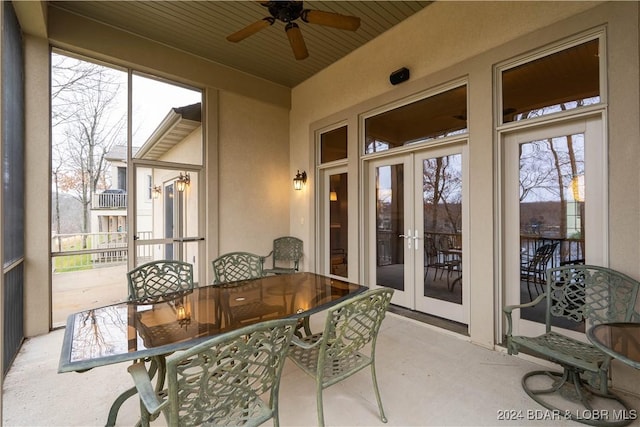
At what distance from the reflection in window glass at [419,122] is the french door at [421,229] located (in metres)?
0.20

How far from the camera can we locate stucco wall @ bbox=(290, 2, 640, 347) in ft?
7.38

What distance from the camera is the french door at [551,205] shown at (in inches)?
98.4

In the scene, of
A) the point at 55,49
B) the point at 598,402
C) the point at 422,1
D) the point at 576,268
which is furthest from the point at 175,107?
the point at 598,402

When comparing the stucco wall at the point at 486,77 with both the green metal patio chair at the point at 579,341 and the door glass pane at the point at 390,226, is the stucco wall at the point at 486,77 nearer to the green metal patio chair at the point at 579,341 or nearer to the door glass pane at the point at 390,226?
the green metal patio chair at the point at 579,341

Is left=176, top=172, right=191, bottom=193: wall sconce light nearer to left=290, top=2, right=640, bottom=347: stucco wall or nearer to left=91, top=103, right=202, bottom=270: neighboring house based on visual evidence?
left=91, top=103, right=202, bottom=270: neighboring house

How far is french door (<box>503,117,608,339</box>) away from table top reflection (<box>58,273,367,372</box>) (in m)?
1.71

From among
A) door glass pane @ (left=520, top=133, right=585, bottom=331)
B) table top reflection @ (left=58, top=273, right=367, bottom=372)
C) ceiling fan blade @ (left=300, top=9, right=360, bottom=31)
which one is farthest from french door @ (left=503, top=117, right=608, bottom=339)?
ceiling fan blade @ (left=300, top=9, right=360, bottom=31)

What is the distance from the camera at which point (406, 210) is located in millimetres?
3910

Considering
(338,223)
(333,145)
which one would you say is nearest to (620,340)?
(338,223)

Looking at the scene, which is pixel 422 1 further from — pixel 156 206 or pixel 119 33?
pixel 156 206

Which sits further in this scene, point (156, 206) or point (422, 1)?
point (156, 206)

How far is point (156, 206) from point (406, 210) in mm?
3526

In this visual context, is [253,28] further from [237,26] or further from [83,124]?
[83,124]

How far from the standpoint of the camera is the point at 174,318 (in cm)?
185
